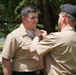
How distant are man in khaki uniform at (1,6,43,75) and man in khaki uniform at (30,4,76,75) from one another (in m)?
0.33

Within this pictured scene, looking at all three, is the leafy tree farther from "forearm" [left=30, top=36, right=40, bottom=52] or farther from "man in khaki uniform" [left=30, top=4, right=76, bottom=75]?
"man in khaki uniform" [left=30, top=4, right=76, bottom=75]

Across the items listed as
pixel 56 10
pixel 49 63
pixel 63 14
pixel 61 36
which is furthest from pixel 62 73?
pixel 56 10

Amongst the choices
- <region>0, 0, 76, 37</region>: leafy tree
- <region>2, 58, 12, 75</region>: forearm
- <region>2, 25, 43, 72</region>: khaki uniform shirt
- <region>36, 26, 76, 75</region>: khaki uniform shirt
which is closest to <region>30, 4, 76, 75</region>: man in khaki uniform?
<region>36, 26, 76, 75</region>: khaki uniform shirt

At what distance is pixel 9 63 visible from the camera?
305 centimetres

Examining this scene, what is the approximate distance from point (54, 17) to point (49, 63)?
4.69m

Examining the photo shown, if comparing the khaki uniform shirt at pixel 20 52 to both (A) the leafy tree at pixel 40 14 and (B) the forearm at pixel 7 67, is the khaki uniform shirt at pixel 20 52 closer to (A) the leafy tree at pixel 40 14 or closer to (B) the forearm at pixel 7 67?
(B) the forearm at pixel 7 67

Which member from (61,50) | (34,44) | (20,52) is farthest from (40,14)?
(61,50)

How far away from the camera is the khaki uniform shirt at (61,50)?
262cm

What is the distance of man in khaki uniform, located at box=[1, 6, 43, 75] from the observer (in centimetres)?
299

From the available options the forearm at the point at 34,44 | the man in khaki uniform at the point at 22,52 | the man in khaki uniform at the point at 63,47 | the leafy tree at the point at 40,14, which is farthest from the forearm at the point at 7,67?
the leafy tree at the point at 40,14

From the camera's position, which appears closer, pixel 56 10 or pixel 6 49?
pixel 6 49

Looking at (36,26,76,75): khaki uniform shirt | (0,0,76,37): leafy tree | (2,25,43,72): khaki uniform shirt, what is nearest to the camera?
(36,26,76,75): khaki uniform shirt

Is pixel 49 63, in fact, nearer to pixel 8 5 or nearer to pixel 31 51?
pixel 31 51

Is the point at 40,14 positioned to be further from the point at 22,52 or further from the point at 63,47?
the point at 63,47
